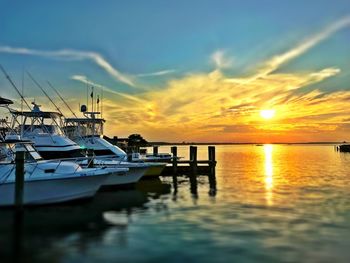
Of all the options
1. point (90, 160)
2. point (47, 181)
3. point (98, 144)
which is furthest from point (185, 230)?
point (98, 144)

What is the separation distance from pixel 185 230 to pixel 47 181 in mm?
7342

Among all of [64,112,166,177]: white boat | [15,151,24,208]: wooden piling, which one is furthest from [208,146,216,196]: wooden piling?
[15,151,24,208]: wooden piling

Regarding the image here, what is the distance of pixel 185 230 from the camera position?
15.0m

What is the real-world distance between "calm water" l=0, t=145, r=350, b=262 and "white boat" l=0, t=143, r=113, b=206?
64 cm

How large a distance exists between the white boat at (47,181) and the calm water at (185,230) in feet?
2.09

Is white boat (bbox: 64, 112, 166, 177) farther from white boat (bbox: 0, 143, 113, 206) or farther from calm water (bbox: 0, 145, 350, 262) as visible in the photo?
white boat (bbox: 0, 143, 113, 206)

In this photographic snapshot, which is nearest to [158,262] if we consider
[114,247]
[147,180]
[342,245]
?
[114,247]

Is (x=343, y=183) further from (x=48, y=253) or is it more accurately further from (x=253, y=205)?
(x=48, y=253)

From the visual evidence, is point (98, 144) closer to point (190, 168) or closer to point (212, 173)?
point (190, 168)

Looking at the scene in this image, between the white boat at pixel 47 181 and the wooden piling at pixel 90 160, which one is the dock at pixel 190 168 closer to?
the wooden piling at pixel 90 160

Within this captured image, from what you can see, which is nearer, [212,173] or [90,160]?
[90,160]

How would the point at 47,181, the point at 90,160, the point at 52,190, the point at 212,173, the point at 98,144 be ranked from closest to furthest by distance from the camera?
1. the point at 47,181
2. the point at 52,190
3. the point at 90,160
4. the point at 98,144
5. the point at 212,173

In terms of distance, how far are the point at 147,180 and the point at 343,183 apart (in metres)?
15.2

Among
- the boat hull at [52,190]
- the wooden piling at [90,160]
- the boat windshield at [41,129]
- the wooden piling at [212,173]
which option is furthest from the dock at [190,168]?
the boat hull at [52,190]
